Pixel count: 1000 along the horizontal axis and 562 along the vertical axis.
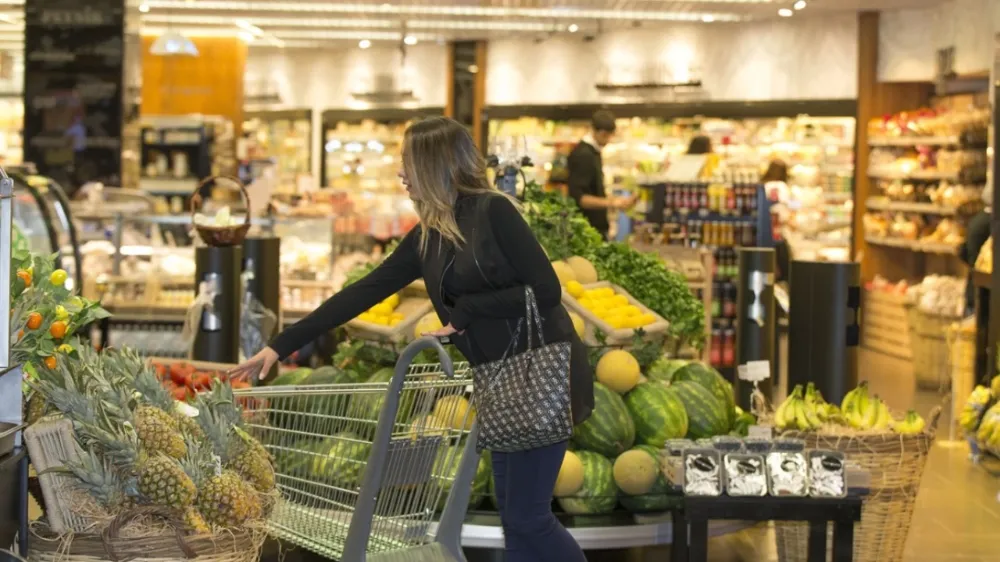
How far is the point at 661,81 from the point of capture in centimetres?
1703

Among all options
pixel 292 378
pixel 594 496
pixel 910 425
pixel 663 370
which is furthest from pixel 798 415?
pixel 292 378

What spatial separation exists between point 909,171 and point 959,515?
7914 millimetres

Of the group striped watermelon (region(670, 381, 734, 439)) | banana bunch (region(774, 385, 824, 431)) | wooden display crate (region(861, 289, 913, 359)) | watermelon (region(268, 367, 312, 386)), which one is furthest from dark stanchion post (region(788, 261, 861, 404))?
wooden display crate (region(861, 289, 913, 359))

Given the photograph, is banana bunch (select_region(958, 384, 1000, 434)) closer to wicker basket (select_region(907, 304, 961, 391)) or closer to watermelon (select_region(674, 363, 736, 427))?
watermelon (select_region(674, 363, 736, 427))

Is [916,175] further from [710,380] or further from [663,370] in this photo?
[710,380]

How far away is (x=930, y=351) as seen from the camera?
442 inches

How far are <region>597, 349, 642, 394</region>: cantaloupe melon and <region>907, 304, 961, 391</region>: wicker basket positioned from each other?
6308 mm

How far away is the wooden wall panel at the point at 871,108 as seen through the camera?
49.3 feet

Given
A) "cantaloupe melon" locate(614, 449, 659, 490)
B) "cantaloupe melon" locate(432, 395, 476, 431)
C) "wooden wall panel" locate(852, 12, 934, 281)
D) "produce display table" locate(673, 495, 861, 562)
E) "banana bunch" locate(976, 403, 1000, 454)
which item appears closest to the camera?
"cantaloupe melon" locate(432, 395, 476, 431)

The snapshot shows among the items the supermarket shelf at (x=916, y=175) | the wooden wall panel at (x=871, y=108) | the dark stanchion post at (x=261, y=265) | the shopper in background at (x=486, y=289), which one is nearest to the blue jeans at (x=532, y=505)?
the shopper in background at (x=486, y=289)

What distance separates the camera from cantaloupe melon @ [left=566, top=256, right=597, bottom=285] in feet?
19.1

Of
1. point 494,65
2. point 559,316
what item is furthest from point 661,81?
point 559,316

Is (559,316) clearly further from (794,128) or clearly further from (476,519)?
(794,128)

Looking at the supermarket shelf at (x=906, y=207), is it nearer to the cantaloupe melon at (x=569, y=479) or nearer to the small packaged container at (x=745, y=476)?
the cantaloupe melon at (x=569, y=479)
